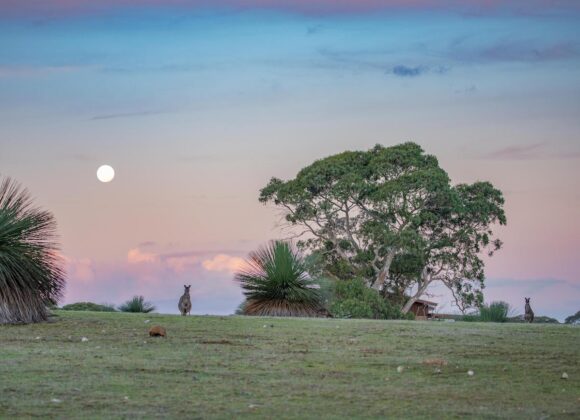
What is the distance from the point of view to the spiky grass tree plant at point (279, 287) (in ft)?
86.9

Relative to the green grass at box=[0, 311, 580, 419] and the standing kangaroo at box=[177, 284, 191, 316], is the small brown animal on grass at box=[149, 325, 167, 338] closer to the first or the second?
the green grass at box=[0, 311, 580, 419]

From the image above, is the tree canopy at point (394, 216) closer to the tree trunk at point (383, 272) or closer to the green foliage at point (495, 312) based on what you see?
the tree trunk at point (383, 272)

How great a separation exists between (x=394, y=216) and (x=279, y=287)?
2256 centimetres

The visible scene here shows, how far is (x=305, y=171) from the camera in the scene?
164 feet

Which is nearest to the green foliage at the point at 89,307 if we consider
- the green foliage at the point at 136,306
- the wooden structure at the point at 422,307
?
the green foliage at the point at 136,306

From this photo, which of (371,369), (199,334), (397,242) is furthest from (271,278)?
(397,242)

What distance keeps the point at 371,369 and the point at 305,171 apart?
3620cm

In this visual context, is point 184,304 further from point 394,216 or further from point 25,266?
point 394,216

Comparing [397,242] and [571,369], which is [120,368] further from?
[397,242]

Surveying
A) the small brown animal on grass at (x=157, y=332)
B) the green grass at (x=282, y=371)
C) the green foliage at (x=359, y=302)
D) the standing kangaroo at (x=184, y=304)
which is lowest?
the green grass at (x=282, y=371)

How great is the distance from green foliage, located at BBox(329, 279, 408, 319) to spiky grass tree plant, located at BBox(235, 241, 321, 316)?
867 centimetres

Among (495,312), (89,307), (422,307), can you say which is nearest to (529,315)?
(495,312)

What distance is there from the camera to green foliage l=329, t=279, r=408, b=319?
36.3m

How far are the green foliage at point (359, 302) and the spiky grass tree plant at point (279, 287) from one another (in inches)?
341
